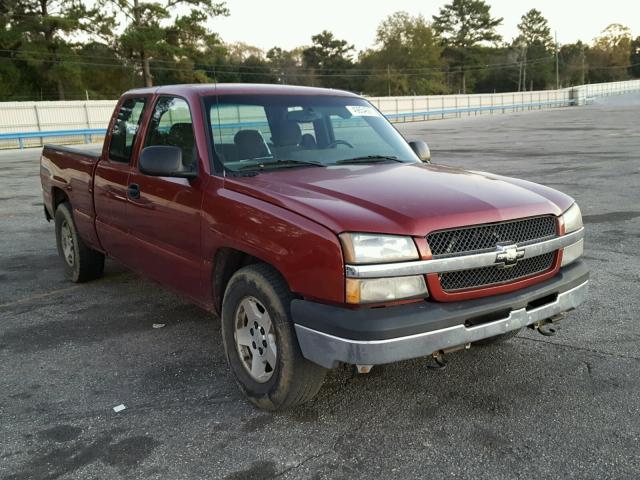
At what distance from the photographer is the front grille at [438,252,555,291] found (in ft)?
10.4

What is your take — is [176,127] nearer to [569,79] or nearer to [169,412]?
[169,412]

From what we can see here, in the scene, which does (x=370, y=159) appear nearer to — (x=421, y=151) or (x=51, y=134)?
(x=421, y=151)

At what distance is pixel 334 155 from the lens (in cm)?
434

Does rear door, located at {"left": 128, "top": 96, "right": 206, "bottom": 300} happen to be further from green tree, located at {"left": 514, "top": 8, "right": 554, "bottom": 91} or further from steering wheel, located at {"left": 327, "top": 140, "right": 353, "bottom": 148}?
green tree, located at {"left": 514, "top": 8, "right": 554, "bottom": 91}

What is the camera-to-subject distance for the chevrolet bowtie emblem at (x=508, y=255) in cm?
322

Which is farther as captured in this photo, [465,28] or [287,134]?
[465,28]

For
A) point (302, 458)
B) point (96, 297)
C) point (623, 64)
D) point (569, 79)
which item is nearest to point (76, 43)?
point (96, 297)

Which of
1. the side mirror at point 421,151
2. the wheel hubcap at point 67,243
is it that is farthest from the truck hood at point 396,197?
the wheel hubcap at point 67,243

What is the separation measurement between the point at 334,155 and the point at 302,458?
208 centimetres

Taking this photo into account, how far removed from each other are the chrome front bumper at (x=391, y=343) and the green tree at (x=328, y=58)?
10229 cm

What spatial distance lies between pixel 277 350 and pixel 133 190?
2.06 metres

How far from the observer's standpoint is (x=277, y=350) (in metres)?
3.30

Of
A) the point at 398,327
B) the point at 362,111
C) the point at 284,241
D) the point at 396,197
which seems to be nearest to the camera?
the point at 398,327

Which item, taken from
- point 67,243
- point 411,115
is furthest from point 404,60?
point 67,243
